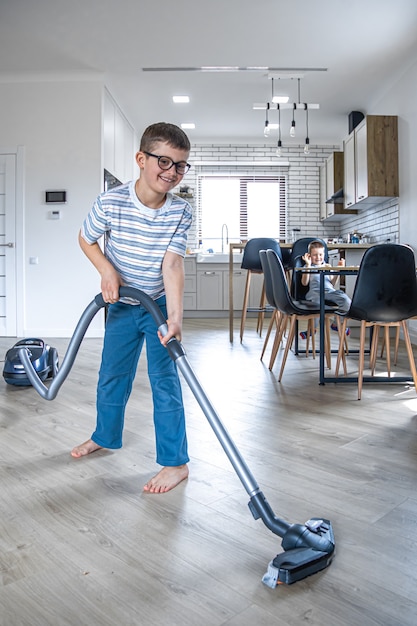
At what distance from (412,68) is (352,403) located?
12.8 ft

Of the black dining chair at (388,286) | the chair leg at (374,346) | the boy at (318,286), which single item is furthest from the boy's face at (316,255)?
the black dining chair at (388,286)

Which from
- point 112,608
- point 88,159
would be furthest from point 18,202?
point 112,608

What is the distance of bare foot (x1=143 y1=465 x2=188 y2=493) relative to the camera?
1.43 meters

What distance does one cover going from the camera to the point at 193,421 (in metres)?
2.14

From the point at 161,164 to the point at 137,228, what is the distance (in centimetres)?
20

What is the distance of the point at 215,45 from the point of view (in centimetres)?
455

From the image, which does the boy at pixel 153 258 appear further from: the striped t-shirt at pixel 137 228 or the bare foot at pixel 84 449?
the bare foot at pixel 84 449

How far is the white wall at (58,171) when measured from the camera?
206 inches

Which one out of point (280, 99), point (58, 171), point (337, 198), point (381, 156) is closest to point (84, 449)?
point (58, 171)

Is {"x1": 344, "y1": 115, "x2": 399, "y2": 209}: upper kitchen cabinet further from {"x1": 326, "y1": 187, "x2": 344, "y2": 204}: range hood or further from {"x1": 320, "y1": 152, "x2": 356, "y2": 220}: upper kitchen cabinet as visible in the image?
{"x1": 320, "y1": 152, "x2": 356, "y2": 220}: upper kitchen cabinet

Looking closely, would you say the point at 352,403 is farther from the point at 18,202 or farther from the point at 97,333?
the point at 18,202

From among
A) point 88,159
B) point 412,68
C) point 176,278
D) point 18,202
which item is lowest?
point 176,278

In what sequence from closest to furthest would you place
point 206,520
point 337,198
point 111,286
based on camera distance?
point 206,520, point 111,286, point 337,198

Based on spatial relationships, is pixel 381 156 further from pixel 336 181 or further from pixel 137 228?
pixel 137 228
